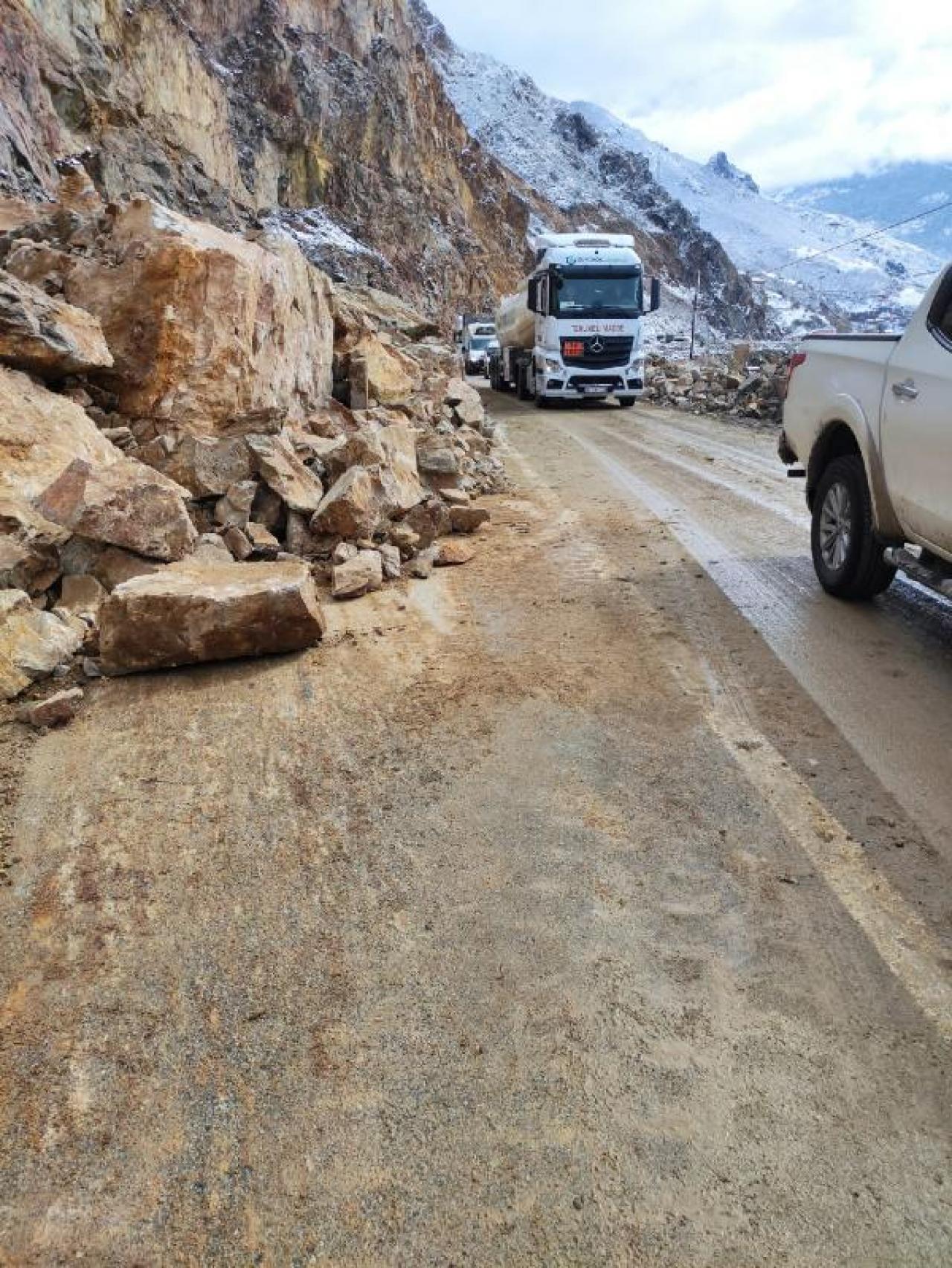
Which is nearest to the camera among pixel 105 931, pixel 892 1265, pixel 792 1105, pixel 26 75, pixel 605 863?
pixel 892 1265

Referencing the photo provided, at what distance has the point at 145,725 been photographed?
13.1 feet

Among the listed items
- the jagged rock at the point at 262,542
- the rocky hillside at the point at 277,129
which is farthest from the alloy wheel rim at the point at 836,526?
the rocky hillside at the point at 277,129

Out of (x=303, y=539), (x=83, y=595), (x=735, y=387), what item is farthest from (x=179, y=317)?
(x=735, y=387)

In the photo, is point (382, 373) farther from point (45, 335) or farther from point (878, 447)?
point (878, 447)

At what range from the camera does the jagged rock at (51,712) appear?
3947 millimetres

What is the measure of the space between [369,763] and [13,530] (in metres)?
2.72

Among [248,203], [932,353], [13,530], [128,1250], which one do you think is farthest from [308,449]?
[248,203]

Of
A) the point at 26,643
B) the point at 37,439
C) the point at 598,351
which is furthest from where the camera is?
the point at 598,351

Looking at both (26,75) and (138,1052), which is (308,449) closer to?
(138,1052)

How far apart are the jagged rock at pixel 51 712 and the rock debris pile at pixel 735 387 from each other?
582 inches

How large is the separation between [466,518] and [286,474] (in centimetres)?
175

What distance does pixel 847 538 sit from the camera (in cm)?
552

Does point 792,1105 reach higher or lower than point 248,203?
lower

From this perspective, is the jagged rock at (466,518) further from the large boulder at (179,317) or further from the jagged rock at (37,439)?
the jagged rock at (37,439)
